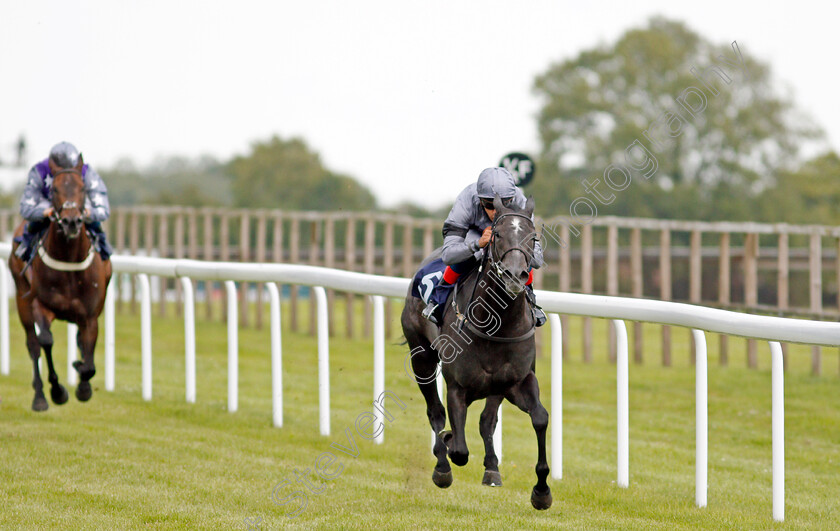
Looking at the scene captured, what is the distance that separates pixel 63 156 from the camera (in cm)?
623

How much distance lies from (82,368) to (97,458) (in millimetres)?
866

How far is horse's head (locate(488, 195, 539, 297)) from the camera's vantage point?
358 centimetres

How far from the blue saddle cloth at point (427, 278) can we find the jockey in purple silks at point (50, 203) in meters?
2.51

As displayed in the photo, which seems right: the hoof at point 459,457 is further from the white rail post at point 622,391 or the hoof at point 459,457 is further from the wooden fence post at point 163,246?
the wooden fence post at point 163,246

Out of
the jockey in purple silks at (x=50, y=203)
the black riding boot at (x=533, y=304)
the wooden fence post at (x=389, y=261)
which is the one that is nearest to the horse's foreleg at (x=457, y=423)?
the black riding boot at (x=533, y=304)

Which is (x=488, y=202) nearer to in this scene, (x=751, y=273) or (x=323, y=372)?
(x=323, y=372)

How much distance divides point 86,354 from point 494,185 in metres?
3.76

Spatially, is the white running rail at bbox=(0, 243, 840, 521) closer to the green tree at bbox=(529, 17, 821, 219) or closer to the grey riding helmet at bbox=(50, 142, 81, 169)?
the grey riding helmet at bbox=(50, 142, 81, 169)

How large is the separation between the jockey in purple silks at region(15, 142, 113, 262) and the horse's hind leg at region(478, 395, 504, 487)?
3.02 m

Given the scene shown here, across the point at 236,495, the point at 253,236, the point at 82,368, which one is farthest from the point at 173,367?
the point at 253,236

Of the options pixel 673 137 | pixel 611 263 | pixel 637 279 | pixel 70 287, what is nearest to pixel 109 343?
pixel 70 287

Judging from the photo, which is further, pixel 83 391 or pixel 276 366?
pixel 276 366

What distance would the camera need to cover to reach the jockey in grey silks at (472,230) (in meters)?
3.99

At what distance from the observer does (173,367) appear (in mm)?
10094
